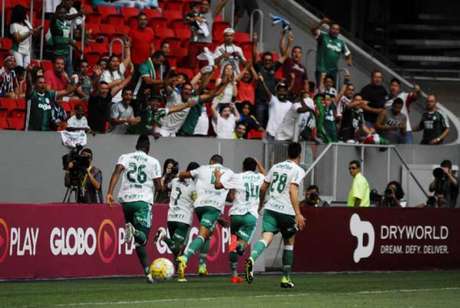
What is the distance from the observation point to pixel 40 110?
82.1 feet

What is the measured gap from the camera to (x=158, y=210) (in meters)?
24.4

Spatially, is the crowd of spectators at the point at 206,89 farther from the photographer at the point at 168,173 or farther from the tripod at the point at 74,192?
the photographer at the point at 168,173

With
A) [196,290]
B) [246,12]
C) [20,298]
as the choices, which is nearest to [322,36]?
[246,12]

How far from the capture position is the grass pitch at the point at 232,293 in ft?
56.1

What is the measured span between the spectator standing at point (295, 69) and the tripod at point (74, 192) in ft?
21.8

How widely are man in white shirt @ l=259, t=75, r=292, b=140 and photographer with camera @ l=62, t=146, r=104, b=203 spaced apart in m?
4.67

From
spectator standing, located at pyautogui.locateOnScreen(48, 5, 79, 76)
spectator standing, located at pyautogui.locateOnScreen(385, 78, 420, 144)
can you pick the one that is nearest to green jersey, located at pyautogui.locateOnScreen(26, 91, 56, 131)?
spectator standing, located at pyautogui.locateOnScreen(48, 5, 79, 76)

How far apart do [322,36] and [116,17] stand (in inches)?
173

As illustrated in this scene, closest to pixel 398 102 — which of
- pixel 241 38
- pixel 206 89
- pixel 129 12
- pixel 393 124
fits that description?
pixel 393 124

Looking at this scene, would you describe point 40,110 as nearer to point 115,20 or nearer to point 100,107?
point 100,107

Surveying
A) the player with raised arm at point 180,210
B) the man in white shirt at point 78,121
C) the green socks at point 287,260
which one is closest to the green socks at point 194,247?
the player with raised arm at point 180,210

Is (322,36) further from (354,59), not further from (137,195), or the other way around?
(137,195)

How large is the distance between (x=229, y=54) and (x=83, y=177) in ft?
19.3

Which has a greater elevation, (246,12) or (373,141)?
(246,12)
